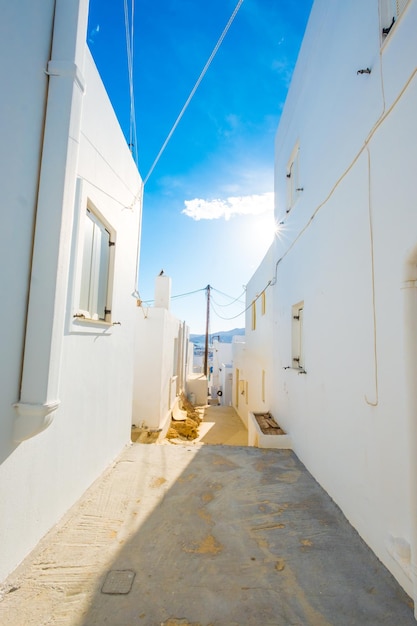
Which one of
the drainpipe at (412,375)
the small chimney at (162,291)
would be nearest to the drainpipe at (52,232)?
the drainpipe at (412,375)

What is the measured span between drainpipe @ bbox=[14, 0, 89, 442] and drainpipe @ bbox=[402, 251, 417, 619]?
2.30m

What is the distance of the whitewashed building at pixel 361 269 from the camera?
1.92 m

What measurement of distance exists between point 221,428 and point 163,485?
353 inches

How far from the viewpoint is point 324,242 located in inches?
136

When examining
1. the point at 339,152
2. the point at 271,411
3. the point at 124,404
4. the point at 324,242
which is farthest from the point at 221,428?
the point at 339,152

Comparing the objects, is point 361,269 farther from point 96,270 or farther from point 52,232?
point 96,270

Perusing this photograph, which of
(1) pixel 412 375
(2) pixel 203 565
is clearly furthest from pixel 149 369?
(1) pixel 412 375

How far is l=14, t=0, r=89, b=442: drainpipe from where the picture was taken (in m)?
1.87

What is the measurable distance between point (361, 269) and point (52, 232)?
247 centimetres

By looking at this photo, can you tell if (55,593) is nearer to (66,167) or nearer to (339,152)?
(66,167)

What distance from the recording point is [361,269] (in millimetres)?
2535

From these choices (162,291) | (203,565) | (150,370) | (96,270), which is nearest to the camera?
(203,565)

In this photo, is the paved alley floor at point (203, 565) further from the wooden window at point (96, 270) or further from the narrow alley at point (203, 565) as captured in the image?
the wooden window at point (96, 270)

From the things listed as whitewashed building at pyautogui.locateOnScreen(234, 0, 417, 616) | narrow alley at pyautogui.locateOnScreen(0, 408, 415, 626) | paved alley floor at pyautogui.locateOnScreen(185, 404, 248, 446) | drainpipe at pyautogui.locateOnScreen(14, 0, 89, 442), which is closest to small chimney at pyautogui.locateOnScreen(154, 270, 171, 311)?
paved alley floor at pyautogui.locateOnScreen(185, 404, 248, 446)
